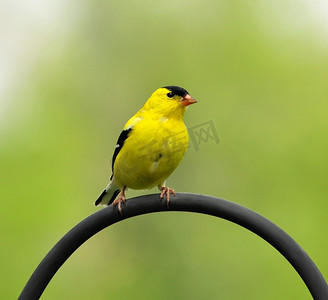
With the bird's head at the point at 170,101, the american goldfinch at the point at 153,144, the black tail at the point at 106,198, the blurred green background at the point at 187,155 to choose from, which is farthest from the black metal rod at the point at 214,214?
the blurred green background at the point at 187,155

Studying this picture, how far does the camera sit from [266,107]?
40.5 feet

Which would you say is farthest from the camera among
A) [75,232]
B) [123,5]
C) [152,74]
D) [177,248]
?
[123,5]

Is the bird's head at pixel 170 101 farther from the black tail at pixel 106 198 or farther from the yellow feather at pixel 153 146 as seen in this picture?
the black tail at pixel 106 198

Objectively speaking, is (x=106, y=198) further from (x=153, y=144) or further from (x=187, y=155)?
(x=187, y=155)

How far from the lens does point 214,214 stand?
221cm

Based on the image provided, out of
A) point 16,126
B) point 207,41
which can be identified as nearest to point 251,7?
point 207,41

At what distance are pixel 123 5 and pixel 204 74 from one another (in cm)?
497

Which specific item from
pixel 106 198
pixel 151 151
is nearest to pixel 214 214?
pixel 151 151

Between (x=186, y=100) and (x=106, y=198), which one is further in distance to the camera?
(x=106, y=198)

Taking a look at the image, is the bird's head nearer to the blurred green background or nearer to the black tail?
the black tail

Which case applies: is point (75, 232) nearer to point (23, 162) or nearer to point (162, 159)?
point (162, 159)

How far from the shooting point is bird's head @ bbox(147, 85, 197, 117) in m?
3.38

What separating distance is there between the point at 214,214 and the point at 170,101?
1379 mm

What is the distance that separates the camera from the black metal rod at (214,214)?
2008 mm
